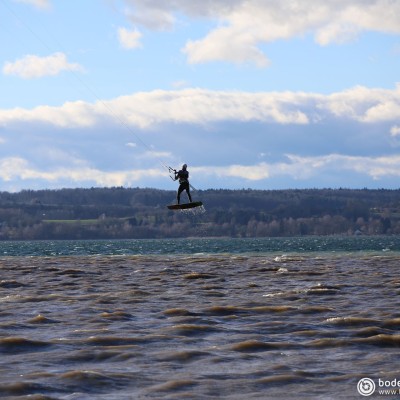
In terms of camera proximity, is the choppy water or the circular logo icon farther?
the choppy water

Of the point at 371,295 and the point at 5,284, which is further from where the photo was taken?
the point at 5,284

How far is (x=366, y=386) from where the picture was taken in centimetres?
1566

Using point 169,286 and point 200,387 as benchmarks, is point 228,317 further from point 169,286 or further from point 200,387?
point 169,286

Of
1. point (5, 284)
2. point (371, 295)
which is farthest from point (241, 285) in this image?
point (5, 284)

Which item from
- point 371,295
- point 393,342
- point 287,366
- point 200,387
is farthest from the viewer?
point 371,295

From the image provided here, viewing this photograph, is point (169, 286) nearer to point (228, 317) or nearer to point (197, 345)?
point (228, 317)

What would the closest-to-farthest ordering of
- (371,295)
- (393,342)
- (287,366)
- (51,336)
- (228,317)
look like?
1. (287,366)
2. (393,342)
3. (51,336)
4. (228,317)
5. (371,295)

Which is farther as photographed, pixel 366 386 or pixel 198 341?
pixel 198 341

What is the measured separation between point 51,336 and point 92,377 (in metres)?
5.65

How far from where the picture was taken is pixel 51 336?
21859mm

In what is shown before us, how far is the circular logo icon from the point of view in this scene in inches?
600

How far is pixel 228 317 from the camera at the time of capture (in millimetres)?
25594

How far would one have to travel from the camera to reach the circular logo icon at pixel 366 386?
15234 millimetres

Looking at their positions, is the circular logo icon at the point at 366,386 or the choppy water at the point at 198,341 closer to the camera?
the circular logo icon at the point at 366,386
